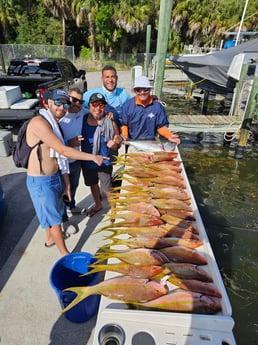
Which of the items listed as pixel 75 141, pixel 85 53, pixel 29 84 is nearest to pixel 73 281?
pixel 75 141

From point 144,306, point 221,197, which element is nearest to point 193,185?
point 221,197

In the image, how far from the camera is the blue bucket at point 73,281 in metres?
2.21

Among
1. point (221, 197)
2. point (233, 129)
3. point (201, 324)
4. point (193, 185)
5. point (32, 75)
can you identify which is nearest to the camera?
point (201, 324)

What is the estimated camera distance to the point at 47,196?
268cm

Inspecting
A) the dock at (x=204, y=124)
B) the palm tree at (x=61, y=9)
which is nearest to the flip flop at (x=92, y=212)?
the dock at (x=204, y=124)

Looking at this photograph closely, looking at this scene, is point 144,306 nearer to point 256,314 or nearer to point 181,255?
point 181,255

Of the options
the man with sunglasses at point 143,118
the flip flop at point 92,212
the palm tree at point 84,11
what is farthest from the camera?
the palm tree at point 84,11

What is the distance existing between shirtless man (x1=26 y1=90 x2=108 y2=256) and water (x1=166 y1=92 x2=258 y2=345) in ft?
8.83

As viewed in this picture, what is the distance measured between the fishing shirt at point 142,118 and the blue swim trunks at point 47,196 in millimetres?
1658

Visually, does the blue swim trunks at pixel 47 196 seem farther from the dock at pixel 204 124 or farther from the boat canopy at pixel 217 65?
the boat canopy at pixel 217 65

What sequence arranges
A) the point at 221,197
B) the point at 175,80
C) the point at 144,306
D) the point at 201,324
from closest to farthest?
1. the point at 201,324
2. the point at 144,306
3. the point at 221,197
4. the point at 175,80

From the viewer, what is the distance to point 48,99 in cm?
256

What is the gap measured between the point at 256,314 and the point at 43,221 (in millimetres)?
3027

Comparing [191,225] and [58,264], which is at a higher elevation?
[191,225]
